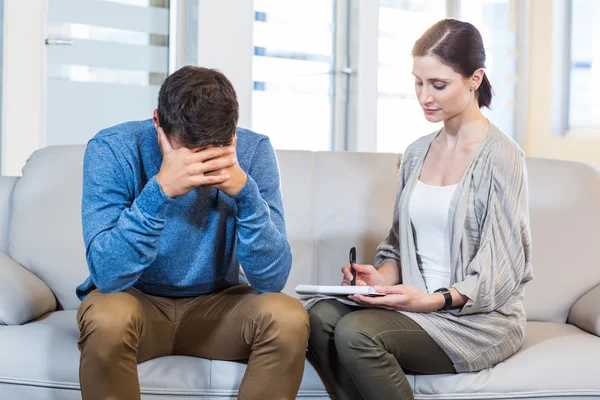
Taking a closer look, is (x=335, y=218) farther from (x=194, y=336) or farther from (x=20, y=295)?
(x=20, y=295)

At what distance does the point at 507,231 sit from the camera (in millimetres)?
1748

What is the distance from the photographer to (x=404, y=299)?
1.67m

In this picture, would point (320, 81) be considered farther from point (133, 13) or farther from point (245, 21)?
point (133, 13)

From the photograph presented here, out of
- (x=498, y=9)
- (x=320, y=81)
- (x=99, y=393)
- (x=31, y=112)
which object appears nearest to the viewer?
(x=99, y=393)

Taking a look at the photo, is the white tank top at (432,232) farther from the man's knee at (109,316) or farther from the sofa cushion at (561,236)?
the man's knee at (109,316)

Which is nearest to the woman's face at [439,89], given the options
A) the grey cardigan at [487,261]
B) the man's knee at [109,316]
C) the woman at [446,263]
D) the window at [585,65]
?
the woman at [446,263]

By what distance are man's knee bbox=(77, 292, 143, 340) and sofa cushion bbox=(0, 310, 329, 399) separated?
173 mm

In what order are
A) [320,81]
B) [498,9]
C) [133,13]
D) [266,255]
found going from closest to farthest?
[266,255], [133,13], [320,81], [498,9]

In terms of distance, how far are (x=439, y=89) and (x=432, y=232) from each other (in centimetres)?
36

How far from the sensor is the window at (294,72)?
425cm

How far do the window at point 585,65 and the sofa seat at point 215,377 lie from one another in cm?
276

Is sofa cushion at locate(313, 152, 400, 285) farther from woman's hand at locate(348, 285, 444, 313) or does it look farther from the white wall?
the white wall

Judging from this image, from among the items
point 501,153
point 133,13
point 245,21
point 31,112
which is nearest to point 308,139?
point 245,21

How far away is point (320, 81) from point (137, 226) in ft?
10.2
